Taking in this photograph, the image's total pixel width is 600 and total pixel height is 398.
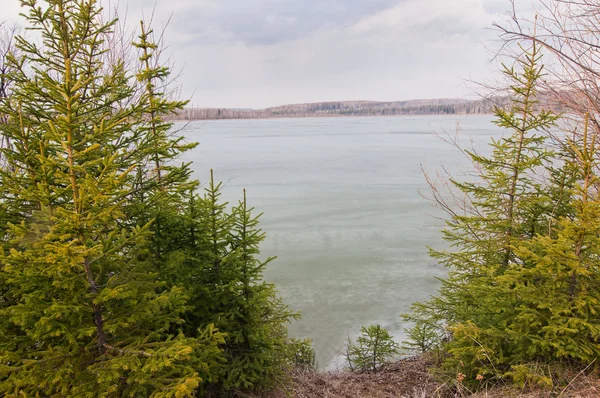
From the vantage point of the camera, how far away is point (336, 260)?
12.2 metres

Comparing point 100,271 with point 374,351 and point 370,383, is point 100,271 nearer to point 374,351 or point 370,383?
point 370,383

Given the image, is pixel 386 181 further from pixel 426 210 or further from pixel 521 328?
pixel 521 328

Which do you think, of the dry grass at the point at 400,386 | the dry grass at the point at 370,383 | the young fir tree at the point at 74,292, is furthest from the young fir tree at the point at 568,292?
the young fir tree at the point at 74,292

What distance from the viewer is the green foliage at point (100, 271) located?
2426 millimetres

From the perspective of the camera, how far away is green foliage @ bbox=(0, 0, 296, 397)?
243 cm

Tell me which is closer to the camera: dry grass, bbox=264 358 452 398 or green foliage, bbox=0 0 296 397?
green foliage, bbox=0 0 296 397

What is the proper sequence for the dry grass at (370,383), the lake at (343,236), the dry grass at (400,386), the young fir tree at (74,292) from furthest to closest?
1. the lake at (343,236)
2. the dry grass at (370,383)
3. the dry grass at (400,386)
4. the young fir tree at (74,292)

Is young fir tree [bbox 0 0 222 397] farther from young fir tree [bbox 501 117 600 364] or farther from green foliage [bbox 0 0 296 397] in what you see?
young fir tree [bbox 501 117 600 364]

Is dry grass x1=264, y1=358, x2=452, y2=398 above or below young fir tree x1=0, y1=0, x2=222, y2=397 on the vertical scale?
below

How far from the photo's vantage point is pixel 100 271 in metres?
2.78

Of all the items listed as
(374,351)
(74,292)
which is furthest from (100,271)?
(374,351)

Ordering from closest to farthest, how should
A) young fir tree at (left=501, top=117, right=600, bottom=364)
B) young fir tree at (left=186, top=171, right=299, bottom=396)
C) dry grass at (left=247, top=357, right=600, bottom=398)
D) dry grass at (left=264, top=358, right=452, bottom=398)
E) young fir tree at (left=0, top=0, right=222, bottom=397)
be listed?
young fir tree at (left=0, top=0, right=222, bottom=397)
young fir tree at (left=501, top=117, right=600, bottom=364)
dry grass at (left=247, top=357, right=600, bottom=398)
young fir tree at (left=186, top=171, right=299, bottom=396)
dry grass at (left=264, top=358, right=452, bottom=398)

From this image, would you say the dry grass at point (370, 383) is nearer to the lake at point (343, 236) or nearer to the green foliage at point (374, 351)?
the green foliage at point (374, 351)

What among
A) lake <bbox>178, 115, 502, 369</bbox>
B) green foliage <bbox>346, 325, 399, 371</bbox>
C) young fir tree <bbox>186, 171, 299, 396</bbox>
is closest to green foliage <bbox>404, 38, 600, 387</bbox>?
green foliage <bbox>346, 325, 399, 371</bbox>
